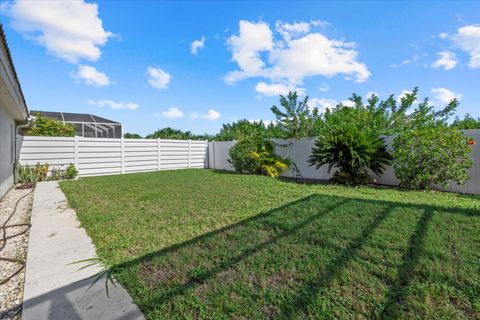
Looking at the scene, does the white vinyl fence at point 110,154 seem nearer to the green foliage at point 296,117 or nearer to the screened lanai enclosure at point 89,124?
the green foliage at point 296,117

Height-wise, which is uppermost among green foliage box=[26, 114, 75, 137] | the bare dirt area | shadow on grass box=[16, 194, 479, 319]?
green foliage box=[26, 114, 75, 137]

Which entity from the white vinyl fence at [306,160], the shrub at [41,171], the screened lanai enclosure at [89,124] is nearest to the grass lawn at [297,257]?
the white vinyl fence at [306,160]

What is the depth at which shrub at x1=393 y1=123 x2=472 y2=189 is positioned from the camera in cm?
545

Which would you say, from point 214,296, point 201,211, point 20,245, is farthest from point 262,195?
point 20,245

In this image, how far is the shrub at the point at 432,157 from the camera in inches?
215

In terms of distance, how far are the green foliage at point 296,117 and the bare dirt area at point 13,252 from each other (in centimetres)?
797

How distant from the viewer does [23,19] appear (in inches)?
246

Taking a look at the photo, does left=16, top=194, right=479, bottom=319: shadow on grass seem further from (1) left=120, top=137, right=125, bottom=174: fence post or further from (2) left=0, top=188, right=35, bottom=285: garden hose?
(1) left=120, top=137, right=125, bottom=174: fence post

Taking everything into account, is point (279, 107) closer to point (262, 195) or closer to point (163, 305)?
point (262, 195)

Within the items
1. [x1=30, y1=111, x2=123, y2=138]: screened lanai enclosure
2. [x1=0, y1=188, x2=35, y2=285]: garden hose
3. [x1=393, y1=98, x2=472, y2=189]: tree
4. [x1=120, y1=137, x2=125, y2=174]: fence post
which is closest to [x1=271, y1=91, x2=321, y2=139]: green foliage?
[x1=393, y1=98, x2=472, y2=189]: tree

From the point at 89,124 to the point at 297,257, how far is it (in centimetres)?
1849

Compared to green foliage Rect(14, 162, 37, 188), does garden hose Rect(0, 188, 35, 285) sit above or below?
below

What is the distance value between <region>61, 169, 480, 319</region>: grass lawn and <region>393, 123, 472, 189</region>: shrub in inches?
42.3

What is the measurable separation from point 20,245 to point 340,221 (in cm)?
426
